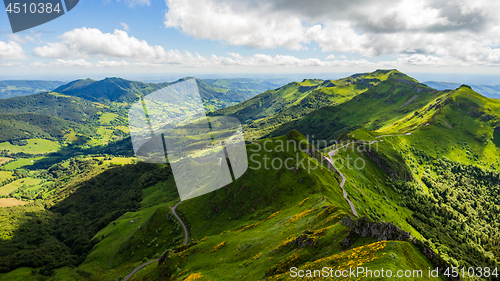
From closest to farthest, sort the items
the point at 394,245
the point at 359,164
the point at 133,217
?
1. the point at 394,245
2. the point at 359,164
3. the point at 133,217

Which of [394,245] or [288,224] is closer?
[394,245]

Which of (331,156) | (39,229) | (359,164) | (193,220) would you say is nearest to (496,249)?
(359,164)

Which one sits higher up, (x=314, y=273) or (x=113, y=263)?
(x=314, y=273)

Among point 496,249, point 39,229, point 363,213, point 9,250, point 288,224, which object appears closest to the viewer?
point 288,224

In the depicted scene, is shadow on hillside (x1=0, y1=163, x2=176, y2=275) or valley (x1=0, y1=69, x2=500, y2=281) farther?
shadow on hillside (x1=0, y1=163, x2=176, y2=275)

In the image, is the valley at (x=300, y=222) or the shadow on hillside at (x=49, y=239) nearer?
the valley at (x=300, y=222)

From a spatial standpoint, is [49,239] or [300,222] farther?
[49,239]

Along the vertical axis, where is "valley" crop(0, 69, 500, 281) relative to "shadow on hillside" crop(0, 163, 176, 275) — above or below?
above

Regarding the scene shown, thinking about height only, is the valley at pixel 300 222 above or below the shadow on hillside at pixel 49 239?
above

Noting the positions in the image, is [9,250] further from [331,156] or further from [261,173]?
[331,156]

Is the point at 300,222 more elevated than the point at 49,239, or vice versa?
the point at 300,222

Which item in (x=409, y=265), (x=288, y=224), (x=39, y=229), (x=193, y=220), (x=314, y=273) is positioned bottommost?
(x=39, y=229)
